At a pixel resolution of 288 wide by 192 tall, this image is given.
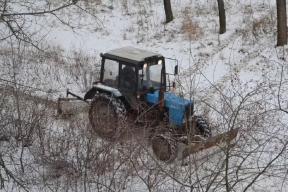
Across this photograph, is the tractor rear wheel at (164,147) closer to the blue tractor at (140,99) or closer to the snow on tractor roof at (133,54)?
the blue tractor at (140,99)

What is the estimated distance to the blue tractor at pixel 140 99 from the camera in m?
9.16

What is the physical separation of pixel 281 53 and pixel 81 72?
6.54 meters

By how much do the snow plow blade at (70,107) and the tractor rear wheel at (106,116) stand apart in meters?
0.62

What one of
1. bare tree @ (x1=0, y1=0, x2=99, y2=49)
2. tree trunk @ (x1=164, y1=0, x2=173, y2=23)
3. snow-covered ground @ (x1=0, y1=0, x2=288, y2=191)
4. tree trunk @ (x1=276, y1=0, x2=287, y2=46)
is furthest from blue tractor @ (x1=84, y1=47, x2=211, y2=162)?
tree trunk @ (x1=164, y1=0, x2=173, y2=23)

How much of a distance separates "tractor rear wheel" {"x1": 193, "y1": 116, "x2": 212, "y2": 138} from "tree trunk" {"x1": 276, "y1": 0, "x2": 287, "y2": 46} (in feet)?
23.4

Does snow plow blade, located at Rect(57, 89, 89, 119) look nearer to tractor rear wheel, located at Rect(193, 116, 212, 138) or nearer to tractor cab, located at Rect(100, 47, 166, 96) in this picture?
tractor cab, located at Rect(100, 47, 166, 96)

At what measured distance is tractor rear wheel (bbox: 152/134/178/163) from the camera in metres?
8.54

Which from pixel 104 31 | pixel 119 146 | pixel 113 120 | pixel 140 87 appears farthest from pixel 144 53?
pixel 104 31

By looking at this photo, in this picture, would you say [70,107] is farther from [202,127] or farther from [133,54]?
[202,127]

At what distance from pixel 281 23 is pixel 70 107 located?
7.97 metres

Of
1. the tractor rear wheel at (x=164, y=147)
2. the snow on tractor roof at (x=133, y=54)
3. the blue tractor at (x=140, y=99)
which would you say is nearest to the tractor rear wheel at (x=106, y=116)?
the blue tractor at (x=140, y=99)

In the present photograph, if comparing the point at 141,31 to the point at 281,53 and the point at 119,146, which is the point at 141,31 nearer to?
the point at 281,53

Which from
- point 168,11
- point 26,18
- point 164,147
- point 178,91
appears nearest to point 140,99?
point 164,147

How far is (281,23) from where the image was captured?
1508 cm
